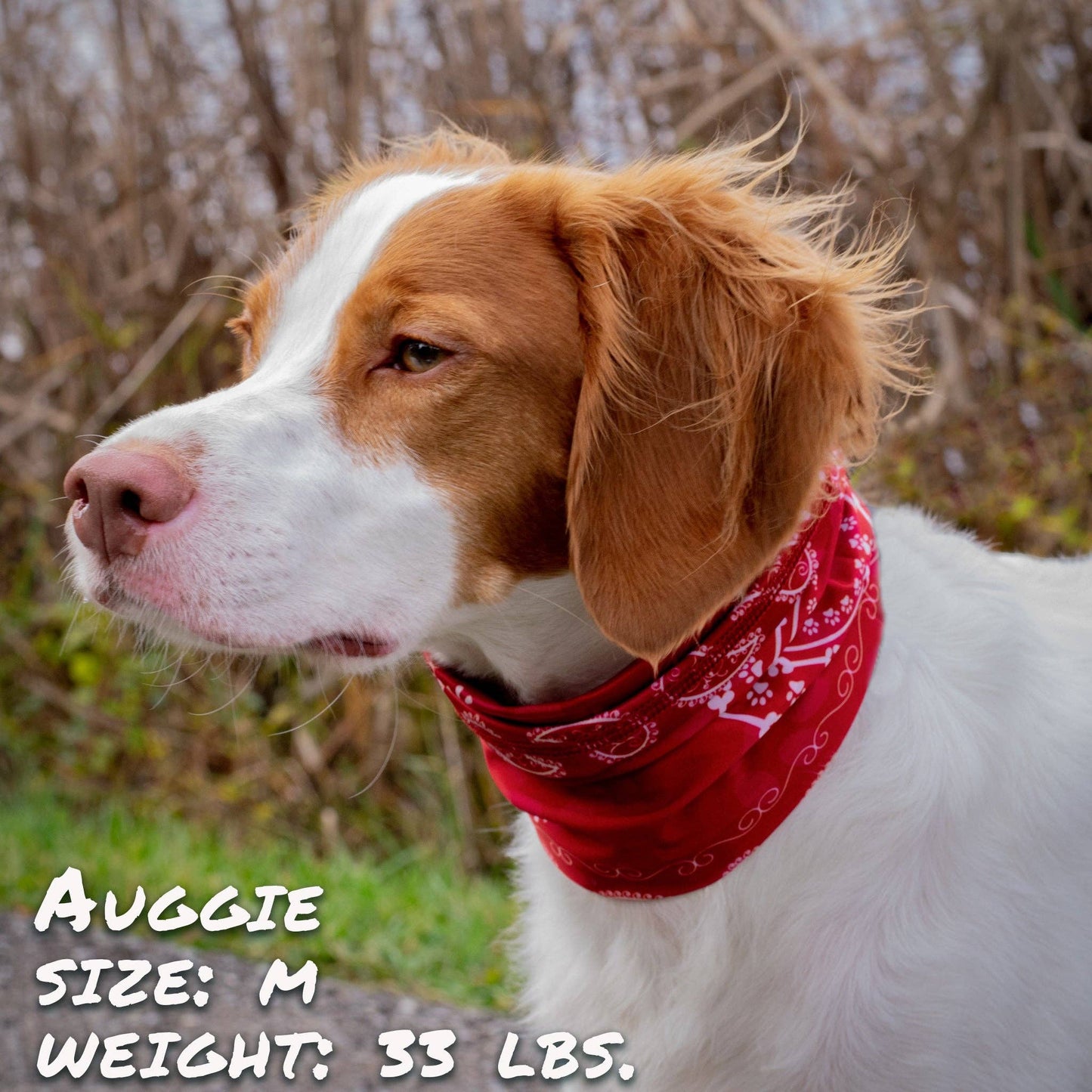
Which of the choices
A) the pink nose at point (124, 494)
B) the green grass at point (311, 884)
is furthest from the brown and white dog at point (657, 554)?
the green grass at point (311, 884)

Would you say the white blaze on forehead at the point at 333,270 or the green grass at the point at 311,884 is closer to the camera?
the white blaze on forehead at the point at 333,270

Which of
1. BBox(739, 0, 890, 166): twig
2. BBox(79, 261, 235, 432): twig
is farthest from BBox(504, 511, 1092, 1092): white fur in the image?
BBox(79, 261, 235, 432): twig

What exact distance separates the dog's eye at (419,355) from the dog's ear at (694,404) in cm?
22

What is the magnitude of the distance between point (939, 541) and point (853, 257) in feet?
1.65

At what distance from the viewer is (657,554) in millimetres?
1808

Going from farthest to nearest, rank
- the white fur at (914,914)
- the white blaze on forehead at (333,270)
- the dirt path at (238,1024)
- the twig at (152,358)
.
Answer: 1. the twig at (152,358)
2. the dirt path at (238,1024)
3. the white blaze on forehead at (333,270)
4. the white fur at (914,914)

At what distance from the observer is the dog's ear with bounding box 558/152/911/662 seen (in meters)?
1.79

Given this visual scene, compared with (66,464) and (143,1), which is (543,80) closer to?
(143,1)

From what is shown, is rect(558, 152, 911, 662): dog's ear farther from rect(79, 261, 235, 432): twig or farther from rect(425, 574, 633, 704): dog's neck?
rect(79, 261, 235, 432): twig

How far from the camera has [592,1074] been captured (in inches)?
79.6

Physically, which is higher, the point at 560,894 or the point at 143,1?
the point at 143,1

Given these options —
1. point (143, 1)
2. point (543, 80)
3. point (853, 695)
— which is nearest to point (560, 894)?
point (853, 695)

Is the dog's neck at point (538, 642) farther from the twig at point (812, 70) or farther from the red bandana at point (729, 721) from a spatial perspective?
Answer: the twig at point (812, 70)

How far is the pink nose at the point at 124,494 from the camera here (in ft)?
5.38
